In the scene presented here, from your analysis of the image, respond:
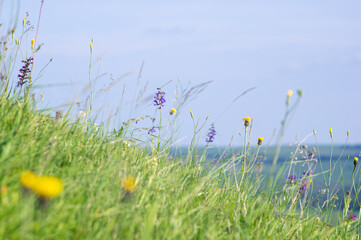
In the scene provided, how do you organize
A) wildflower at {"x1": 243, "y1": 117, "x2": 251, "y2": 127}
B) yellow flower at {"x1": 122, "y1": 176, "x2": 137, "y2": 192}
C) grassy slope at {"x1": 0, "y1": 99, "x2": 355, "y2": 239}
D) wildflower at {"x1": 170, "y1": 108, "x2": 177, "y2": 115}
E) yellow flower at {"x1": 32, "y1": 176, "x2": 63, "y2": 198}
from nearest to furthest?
yellow flower at {"x1": 32, "y1": 176, "x2": 63, "y2": 198}
grassy slope at {"x1": 0, "y1": 99, "x2": 355, "y2": 239}
yellow flower at {"x1": 122, "y1": 176, "x2": 137, "y2": 192}
wildflower at {"x1": 243, "y1": 117, "x2": 251, "y2": 127}
wildflower at {"x1": 170, "y1": 108, "x2": 177, "y2": 115}

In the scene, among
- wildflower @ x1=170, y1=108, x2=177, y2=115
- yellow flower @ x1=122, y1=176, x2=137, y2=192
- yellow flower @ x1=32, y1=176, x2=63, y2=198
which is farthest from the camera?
wildflower @ x1=170, y1=108, x2=177, y2=115

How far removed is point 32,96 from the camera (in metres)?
3.40

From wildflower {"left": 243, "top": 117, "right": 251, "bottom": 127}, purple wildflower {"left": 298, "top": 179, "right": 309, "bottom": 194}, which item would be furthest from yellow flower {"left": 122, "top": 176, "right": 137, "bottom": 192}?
purple wildflower {"left": 298, "top": 179, "right": 309, "bottom": 194}

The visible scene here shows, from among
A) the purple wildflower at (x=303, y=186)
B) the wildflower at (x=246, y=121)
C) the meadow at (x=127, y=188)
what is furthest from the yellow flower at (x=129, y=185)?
the purple wildflower at (x=303, y=186)

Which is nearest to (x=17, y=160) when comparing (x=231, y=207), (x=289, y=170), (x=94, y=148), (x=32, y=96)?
(x=94, y=148)

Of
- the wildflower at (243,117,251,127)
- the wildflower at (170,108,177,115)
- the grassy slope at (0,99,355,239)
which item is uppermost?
the wildflower at (170,108,177,115)

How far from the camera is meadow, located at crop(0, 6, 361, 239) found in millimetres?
1999

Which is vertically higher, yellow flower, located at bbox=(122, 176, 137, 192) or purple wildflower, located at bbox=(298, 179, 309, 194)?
yellow flower, located at bbox=(122, 176, 137, 192)

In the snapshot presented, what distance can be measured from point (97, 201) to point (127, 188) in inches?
9.0

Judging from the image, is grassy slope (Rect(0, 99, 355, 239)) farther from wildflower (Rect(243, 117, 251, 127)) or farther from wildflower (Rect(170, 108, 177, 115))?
wildflower (Rect(170, 108, 177, 115))

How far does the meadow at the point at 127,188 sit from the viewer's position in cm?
200

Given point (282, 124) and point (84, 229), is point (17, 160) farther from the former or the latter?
point (282, 124)

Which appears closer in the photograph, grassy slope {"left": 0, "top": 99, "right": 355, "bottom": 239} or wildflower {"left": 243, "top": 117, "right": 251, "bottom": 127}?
grassy slope {"left": 0, "top": 99, "right": 355, "bottom": 239}

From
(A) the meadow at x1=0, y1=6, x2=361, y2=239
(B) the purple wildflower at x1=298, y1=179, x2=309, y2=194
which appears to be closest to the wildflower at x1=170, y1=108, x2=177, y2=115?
(A) the meadow at x1=0, y1=6, x2=361, y2=239
